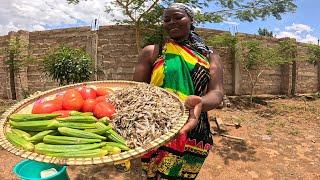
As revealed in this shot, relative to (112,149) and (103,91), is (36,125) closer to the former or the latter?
(112,149)

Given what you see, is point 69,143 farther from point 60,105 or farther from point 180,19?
point 180,19

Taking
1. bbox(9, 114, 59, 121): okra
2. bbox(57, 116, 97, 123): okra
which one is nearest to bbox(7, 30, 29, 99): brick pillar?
bbox(9, 114, 59, 121): okra

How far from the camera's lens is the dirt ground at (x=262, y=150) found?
5704 millimetres

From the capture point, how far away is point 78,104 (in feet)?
6.86

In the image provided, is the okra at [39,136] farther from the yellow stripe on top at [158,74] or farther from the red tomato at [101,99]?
the yellow stripe on top at [158,74]

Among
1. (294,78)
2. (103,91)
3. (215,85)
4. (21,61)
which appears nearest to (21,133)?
(103,91)

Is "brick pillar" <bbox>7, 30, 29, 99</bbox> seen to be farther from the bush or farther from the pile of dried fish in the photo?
the pile of dried fish

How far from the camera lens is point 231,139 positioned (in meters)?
7.50

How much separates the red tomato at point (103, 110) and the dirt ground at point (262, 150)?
3456mm

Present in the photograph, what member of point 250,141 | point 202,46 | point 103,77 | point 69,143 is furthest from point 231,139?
point 69,143

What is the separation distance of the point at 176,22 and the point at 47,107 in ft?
2.88

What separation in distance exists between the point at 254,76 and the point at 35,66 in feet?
24.1

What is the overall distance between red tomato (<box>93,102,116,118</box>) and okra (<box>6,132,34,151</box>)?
391 millimetres

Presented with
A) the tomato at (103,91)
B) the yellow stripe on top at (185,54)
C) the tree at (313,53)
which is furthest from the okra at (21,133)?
the tree at (313,53)
